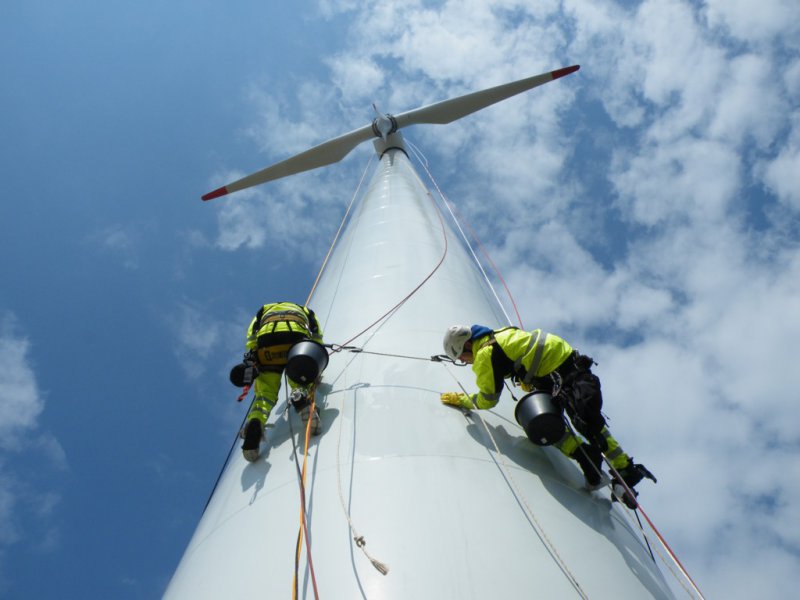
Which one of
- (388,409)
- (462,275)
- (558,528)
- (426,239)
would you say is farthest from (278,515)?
(426,239)

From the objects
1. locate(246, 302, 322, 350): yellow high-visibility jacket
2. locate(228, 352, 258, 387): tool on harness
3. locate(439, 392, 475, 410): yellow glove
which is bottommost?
locate(439, 392, 475, 410): yellow glove

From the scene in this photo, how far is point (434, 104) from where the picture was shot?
50.9 ft

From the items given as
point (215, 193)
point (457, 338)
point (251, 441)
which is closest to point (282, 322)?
point (251, 441)

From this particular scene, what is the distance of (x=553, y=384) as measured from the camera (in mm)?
3916

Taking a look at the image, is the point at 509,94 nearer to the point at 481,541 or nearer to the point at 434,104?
the point at 434,104

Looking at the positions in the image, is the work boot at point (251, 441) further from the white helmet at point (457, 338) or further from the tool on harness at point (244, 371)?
the white helmet at point (457, 338)

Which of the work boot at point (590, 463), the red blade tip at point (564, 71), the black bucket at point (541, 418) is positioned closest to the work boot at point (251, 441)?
the black bucket at point (541, 418)

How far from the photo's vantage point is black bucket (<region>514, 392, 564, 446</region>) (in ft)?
10.8

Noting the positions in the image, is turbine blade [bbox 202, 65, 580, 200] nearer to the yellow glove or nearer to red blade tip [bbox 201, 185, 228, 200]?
red blade tip [bbox 201, 185, 228, 200]

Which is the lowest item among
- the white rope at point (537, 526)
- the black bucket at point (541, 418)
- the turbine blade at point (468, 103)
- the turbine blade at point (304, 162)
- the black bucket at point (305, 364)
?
the white rope at point (537, 526)

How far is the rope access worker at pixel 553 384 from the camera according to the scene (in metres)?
3.42

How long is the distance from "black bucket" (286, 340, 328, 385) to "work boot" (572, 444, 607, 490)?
2.03 metres

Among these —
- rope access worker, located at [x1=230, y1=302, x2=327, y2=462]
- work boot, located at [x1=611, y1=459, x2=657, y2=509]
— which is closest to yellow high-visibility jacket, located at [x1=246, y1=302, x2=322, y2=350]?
rope access worker, located at [x1=230, y1=302, x2=327, y2=462]

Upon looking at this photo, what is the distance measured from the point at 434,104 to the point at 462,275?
34.3 ft
